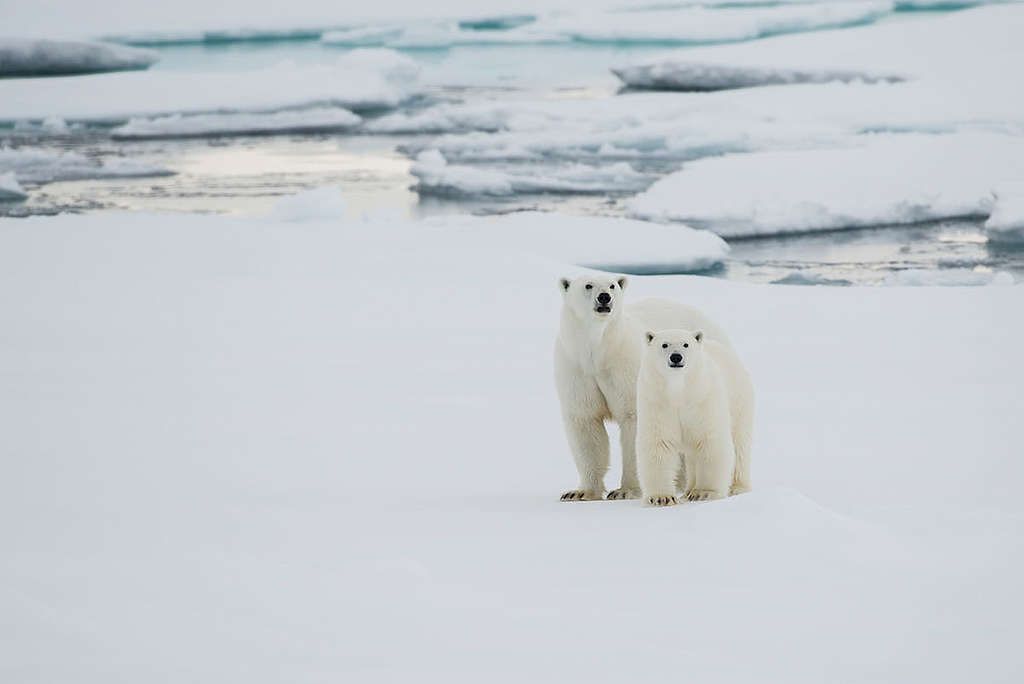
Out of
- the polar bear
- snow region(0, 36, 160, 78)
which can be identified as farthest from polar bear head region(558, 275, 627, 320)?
snow region(0, 36, 160, 78)

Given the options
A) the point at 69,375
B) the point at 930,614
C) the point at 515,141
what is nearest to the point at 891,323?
the point at 69,375

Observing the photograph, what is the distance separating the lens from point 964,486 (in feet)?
14.3

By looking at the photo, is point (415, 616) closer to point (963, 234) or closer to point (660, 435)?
point (660, 435)

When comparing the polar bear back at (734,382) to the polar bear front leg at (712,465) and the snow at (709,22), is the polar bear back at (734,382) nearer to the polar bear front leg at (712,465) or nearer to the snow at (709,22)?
the polar bear front leg at (712,465)

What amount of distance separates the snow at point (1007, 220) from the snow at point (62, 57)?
58.2ft

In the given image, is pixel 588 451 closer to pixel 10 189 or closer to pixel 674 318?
pixel 674 318

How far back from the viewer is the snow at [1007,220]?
1104 centimetres

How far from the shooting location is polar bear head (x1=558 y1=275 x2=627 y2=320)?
11.7 ft

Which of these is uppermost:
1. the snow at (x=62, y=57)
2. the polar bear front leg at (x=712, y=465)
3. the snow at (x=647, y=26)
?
the snow at (x=647, y=26)

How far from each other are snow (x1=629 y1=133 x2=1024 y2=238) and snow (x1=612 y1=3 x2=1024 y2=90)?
5744mm

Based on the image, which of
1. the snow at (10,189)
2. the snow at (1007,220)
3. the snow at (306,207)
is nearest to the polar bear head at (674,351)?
the snow at (306,207)

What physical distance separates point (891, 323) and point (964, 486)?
2987 millimetres

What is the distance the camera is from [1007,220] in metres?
11.0

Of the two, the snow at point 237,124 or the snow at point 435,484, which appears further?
the snow at point 237,124
